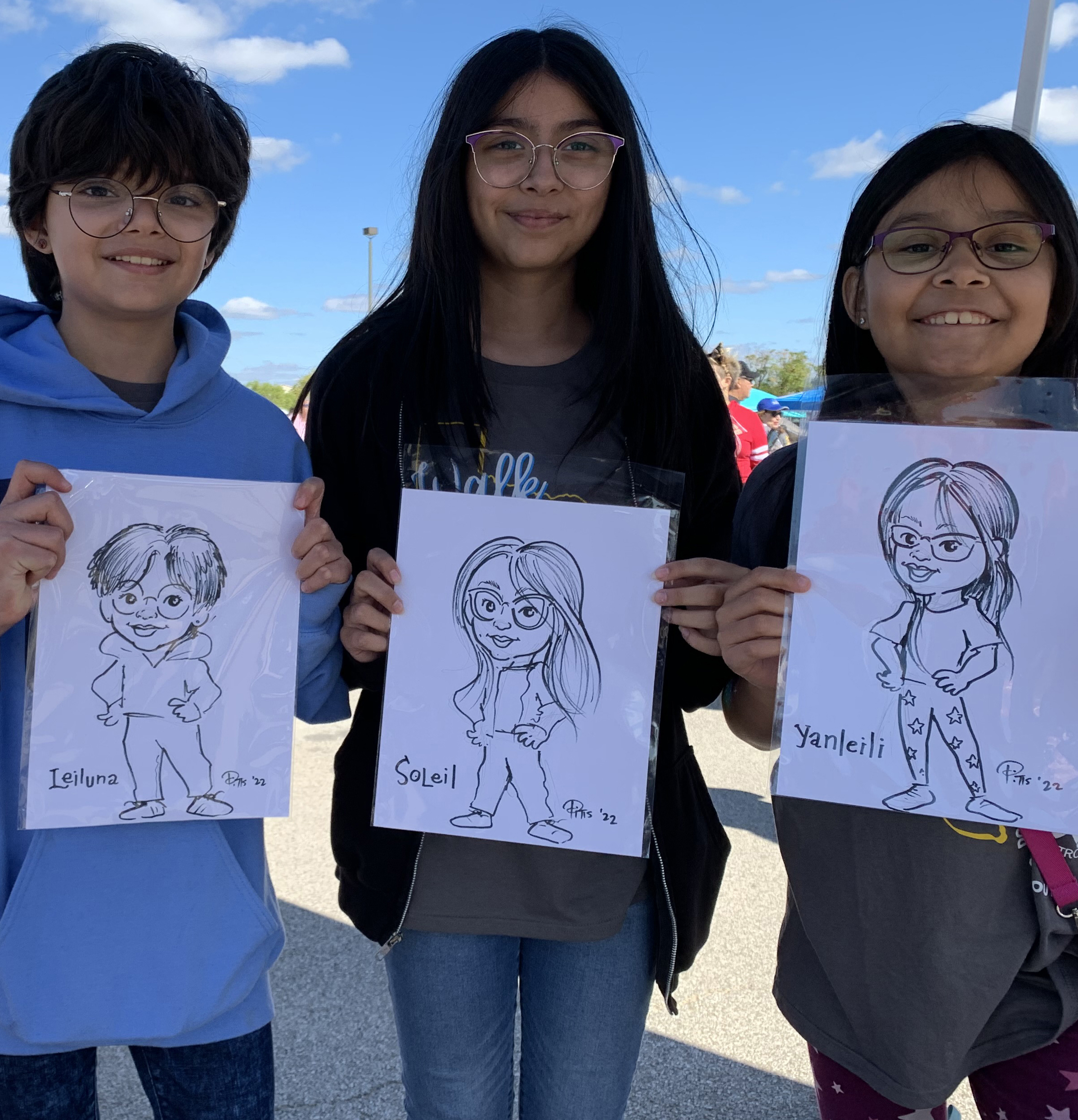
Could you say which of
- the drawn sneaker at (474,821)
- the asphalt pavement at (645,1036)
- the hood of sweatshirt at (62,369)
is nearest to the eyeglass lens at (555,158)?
the hood of sweatshirt at (62,369)

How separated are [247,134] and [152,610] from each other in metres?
0.81

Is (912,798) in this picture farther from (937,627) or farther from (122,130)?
(122,130)

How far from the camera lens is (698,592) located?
1233 millimetres

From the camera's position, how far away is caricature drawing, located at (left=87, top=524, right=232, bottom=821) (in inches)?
50.1

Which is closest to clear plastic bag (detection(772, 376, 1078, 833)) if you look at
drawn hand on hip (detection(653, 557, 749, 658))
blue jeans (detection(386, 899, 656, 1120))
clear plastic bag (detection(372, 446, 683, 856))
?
drawn hand on hip (detection(653, 557, 749, 658))

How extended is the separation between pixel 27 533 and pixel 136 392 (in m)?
0.33

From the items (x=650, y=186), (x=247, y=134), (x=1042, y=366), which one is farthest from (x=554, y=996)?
(x=247, y=134)

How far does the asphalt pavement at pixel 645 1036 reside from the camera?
2.25 m

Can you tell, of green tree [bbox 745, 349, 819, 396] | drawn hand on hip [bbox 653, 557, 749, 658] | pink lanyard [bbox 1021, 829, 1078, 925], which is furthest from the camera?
green tree [bbox 745, 349, 819, 396]

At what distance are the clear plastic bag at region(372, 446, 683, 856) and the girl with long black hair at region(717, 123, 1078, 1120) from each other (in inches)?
7.3

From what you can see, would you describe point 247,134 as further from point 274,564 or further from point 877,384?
point 877,384

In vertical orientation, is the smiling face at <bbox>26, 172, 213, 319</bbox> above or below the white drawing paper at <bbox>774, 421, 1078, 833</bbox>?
above

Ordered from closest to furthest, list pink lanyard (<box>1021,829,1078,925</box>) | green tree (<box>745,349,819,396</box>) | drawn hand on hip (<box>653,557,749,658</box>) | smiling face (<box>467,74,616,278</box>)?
1. pink lanyard (<box>1021,829,1078,925</box>)
2. drawn hand on hip (<box>653,557,749,658</box>)
3. smiling face (<box>467,74,616,278</box>)
4. green tree (<box>745,349,819,396</box>)

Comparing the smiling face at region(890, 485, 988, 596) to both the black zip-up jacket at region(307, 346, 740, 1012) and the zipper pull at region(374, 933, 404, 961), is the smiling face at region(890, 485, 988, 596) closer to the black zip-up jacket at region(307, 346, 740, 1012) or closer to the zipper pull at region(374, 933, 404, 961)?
the black zip-up jacket at region(307, 346, 740, 1012)
